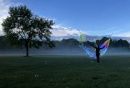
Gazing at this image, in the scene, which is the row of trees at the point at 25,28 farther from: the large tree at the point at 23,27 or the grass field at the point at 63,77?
the grass field at the point at 63,77

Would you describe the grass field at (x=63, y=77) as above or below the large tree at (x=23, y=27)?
below

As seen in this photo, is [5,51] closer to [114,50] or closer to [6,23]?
[6,23]

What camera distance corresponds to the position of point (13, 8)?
41.2 m

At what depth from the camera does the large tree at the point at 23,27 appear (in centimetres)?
4047

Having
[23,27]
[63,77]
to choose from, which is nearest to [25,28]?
[23,27]

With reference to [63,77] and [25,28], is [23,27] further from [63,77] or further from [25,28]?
[63,77]

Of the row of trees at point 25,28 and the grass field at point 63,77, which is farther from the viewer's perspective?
the row of trees at point 25,28

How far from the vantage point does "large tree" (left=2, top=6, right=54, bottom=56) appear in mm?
40469

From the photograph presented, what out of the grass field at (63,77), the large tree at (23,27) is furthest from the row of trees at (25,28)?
the grass field at (63,77)

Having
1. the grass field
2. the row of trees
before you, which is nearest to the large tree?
the row of trees

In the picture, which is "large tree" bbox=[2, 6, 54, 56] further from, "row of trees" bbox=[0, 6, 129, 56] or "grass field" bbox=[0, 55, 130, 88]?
"grass field" bbox=[0, 55, 130, 88]

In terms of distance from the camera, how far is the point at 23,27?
135ft

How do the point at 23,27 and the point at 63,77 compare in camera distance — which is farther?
the point at 23,27

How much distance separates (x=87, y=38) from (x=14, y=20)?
2674 cm
